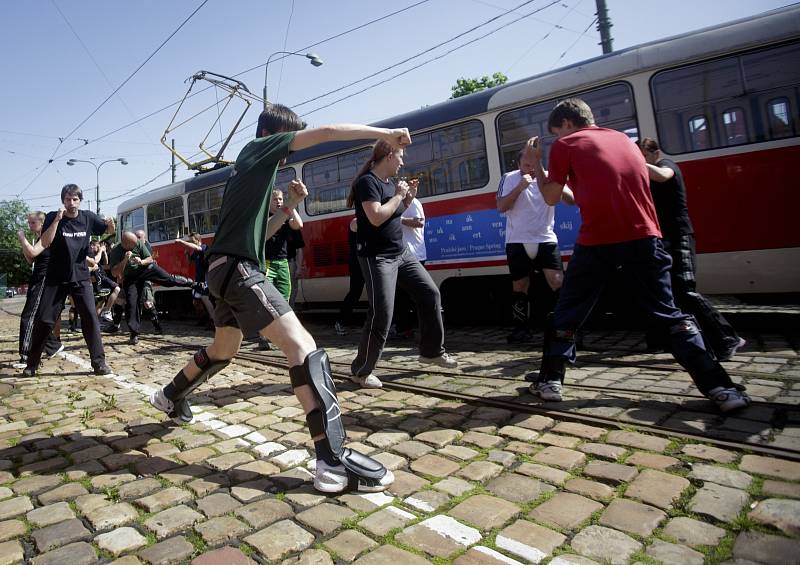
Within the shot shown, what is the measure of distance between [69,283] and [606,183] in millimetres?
5068

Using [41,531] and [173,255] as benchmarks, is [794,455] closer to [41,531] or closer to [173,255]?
[41,531]

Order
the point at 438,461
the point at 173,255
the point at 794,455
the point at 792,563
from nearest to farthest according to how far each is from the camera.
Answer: the point at 792,563
the point at 794,455
the point at 438,461
the point at 173,255

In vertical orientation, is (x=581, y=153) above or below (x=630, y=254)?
above

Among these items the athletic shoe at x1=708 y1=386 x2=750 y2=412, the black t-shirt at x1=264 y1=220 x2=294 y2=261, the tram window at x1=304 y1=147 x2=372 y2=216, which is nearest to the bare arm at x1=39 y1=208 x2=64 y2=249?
the black t-shirt at x1=264 y1=220 x2=294 y2=261

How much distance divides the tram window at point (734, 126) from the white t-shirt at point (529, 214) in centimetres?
195

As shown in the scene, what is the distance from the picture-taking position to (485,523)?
191 cm

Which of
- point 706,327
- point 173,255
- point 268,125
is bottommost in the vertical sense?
point 706,327

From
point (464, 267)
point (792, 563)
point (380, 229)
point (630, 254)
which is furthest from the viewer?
point (464, 267)

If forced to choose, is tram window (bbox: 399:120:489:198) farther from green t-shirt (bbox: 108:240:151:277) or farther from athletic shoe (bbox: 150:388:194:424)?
athletic shoe (bbox: 150:388:194:424)

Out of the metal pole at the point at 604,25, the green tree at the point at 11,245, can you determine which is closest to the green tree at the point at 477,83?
the metal pole at the point at 604,25

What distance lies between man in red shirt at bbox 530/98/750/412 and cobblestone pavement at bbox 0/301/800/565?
0.31 metres

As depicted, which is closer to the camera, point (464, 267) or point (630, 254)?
point (630, 254)

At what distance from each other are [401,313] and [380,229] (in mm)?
3308

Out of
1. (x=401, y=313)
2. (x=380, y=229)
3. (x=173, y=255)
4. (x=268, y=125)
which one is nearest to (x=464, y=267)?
(x=401, y=313)
